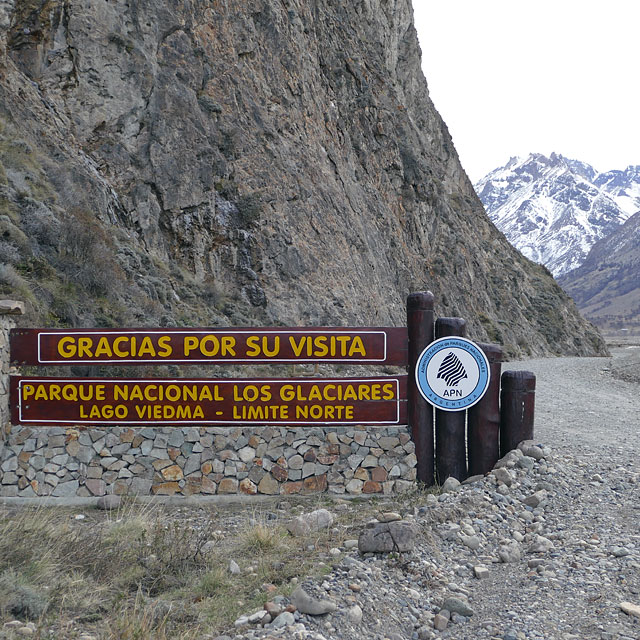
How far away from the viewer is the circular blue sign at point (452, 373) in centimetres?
731

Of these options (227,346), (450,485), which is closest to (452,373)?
(450,485)

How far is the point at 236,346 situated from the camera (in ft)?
24.3

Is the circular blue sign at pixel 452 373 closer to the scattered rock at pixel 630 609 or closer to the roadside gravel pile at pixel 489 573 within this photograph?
the roadside gravel pile at pixel 489 573

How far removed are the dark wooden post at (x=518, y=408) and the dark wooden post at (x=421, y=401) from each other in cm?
91

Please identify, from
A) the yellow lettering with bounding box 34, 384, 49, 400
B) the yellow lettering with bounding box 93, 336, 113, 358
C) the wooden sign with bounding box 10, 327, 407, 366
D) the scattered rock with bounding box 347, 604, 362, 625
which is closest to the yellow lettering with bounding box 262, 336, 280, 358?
the wooden sign with bounding box 10, 327, 407, 366

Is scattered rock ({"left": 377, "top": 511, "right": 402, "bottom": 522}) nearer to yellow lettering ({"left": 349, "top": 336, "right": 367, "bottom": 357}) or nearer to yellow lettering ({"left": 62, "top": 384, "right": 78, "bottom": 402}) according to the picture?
yellow lettering ({"left": 349, "top": 336, "right": 367, "bottom": 357})

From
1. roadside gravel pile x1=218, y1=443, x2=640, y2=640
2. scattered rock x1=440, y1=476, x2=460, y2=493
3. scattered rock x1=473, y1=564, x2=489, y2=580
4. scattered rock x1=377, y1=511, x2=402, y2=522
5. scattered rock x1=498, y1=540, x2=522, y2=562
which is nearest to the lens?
roadside gravel pile x1=218, y1=443, x2=640, y2=640

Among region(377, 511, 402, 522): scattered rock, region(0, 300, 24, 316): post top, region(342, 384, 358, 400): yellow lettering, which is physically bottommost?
region(377, 511, 402, 522): scattered rock

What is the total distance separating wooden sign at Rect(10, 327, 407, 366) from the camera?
739 centimetres

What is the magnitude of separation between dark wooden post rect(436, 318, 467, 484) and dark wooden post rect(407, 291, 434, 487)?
0.36 ft

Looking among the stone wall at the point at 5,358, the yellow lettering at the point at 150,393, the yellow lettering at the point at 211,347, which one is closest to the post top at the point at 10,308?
the stone wall at the point at 5,358

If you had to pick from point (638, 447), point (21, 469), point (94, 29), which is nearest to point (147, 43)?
point (94, 29)

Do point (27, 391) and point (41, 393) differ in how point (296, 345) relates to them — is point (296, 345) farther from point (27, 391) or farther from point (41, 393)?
point (27, 391)

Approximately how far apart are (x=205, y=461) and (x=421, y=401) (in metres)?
2.65
